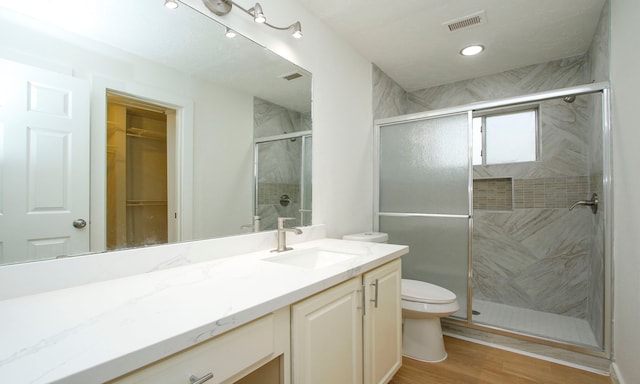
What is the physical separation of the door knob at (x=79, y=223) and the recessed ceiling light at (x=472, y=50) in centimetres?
278

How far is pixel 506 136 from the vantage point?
116 inches

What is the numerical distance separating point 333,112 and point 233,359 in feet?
5.80

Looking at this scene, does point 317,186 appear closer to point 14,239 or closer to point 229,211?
point 229,211

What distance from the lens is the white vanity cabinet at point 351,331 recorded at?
0.97 m

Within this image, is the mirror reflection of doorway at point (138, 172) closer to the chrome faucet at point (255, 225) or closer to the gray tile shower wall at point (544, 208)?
the chrome faucet at point (255, 225)

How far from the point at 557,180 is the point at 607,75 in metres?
1.05

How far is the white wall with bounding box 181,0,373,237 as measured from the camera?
176 centimetres

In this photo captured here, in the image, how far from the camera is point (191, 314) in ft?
2.34

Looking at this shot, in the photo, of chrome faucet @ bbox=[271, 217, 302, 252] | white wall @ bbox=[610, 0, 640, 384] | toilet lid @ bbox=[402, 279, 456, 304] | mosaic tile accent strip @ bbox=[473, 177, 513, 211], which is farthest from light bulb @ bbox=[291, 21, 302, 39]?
mosaic tile accent strip @ bbox=[473, 177, 513, 211]

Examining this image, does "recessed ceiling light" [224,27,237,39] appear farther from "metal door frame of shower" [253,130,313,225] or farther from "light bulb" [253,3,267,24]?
"metal door frame of shower" [253,130,313,225]

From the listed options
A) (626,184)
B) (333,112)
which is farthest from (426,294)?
(333,112)

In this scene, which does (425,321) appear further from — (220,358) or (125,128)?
(125,128)

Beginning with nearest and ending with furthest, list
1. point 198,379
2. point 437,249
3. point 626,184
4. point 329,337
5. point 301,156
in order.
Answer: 1. point 198,379
2. point 329,337
3. point 626,184
4. point 301,156
5. point 437,249

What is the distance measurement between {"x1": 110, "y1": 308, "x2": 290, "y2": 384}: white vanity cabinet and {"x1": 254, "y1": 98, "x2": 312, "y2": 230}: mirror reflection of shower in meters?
0.79
